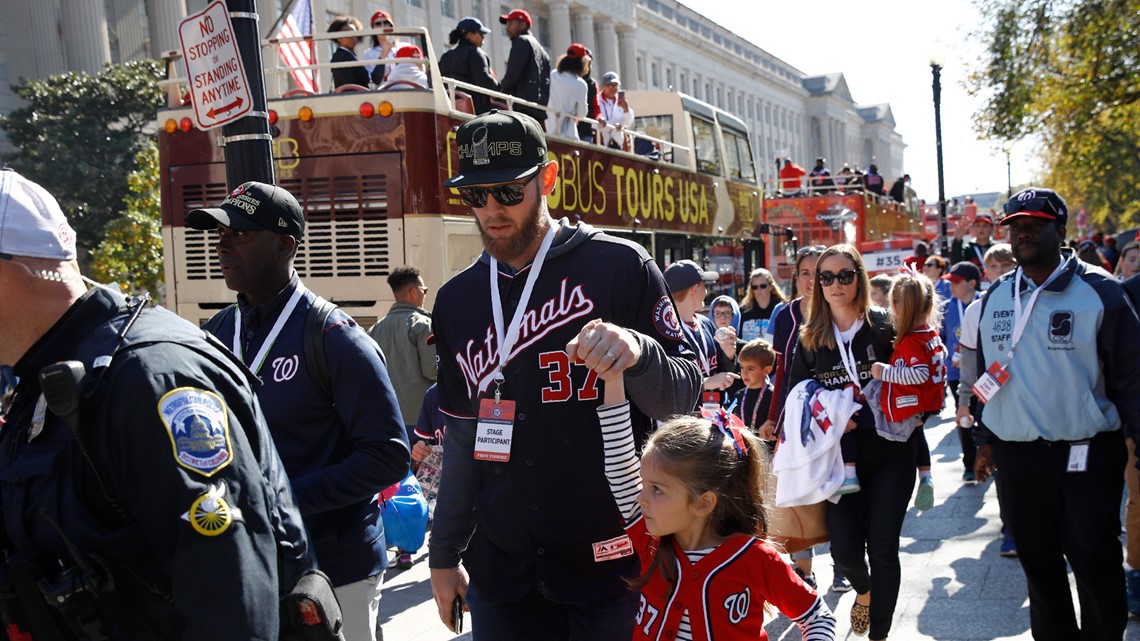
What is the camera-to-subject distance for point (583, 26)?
221ft

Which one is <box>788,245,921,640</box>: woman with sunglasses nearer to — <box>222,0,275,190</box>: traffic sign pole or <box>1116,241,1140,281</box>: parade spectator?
<box>222,0,275,190</box>: traffic sign pole

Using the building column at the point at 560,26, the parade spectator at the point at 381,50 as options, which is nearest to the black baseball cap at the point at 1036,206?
the parade spectator at the point at 381,50

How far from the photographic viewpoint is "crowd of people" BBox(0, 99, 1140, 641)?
2016 mm

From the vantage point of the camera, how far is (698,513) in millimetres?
3113

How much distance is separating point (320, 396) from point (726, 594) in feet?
4.47

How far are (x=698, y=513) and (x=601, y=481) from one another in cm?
29

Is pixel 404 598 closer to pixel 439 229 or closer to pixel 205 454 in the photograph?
pixel 439 229

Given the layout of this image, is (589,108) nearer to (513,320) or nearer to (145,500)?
(513,320)

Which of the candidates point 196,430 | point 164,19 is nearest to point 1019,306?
point 196,430

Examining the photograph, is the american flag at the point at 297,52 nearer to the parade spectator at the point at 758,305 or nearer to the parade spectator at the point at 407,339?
the parade spectator at the point at 407,339

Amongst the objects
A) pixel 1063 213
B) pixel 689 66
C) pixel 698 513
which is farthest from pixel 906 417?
pixel 689 66

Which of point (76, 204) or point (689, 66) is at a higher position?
point (689, 66)

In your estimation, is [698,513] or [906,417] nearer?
[698,513]

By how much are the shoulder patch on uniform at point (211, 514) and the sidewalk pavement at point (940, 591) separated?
416cm
